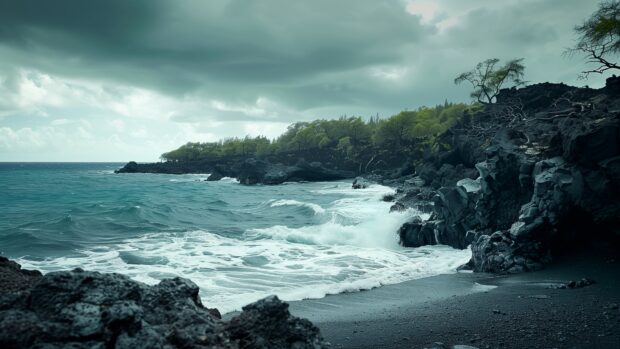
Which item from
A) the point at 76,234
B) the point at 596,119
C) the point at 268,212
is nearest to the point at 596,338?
the point at 596,119

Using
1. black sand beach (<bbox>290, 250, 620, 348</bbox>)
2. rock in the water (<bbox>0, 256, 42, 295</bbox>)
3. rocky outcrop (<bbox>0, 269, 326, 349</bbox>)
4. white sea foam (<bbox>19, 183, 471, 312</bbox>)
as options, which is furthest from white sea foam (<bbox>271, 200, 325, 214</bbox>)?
rocky outcrop (<bbox>0, 269, 326, 349</bbox>)

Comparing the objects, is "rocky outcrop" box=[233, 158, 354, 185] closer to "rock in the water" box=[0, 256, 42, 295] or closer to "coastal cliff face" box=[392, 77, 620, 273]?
"coastal cliff face" box=[392, 77, 620, 273]

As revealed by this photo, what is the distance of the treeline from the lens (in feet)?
279

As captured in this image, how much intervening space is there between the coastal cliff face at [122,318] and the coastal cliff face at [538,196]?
10715 mm

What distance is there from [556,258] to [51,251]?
2130 cm

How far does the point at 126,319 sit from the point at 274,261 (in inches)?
503

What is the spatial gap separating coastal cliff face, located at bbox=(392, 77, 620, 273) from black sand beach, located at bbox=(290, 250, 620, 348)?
1.04 meters

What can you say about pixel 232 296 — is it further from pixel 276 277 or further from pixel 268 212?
pixel 268 212

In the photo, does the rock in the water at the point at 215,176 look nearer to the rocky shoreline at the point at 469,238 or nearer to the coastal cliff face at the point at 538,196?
the rocky shoreline at the point at 469,238

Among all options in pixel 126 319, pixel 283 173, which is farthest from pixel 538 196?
pixel 283 173

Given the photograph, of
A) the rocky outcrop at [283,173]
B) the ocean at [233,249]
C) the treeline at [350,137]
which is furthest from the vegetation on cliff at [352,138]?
the ocean at [233,249]

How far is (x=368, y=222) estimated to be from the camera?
982 inches

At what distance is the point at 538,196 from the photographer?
13.4 metres

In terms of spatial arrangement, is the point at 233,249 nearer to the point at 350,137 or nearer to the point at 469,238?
the point at 469,238
